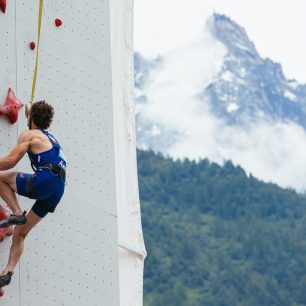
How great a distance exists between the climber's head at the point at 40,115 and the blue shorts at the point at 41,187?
293 millimetres

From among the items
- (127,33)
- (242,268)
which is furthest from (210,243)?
(127,33)

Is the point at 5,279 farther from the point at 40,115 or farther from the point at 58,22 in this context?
the point at 58,22

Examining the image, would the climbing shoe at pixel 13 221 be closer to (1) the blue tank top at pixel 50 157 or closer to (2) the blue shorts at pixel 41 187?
(2) the blue shorts at pixel 41 187

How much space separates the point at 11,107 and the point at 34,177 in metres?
0.95

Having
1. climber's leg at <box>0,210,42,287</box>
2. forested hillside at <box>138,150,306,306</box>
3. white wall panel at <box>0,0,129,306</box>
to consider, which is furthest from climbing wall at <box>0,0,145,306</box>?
forested hillside at <box>138,150,306,306</box>

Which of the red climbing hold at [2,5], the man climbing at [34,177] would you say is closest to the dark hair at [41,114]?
the man climbing at [34,177]

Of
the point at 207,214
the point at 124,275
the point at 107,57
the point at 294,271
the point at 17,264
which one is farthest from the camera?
the point at 207,214

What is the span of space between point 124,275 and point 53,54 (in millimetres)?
2777

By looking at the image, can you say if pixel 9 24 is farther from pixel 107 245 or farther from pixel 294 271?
pixel 294 271

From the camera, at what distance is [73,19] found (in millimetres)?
9430

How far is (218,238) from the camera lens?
182m

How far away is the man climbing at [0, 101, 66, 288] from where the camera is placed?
728cm

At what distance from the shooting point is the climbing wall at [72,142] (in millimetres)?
8258

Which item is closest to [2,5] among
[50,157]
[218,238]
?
[50,157]
